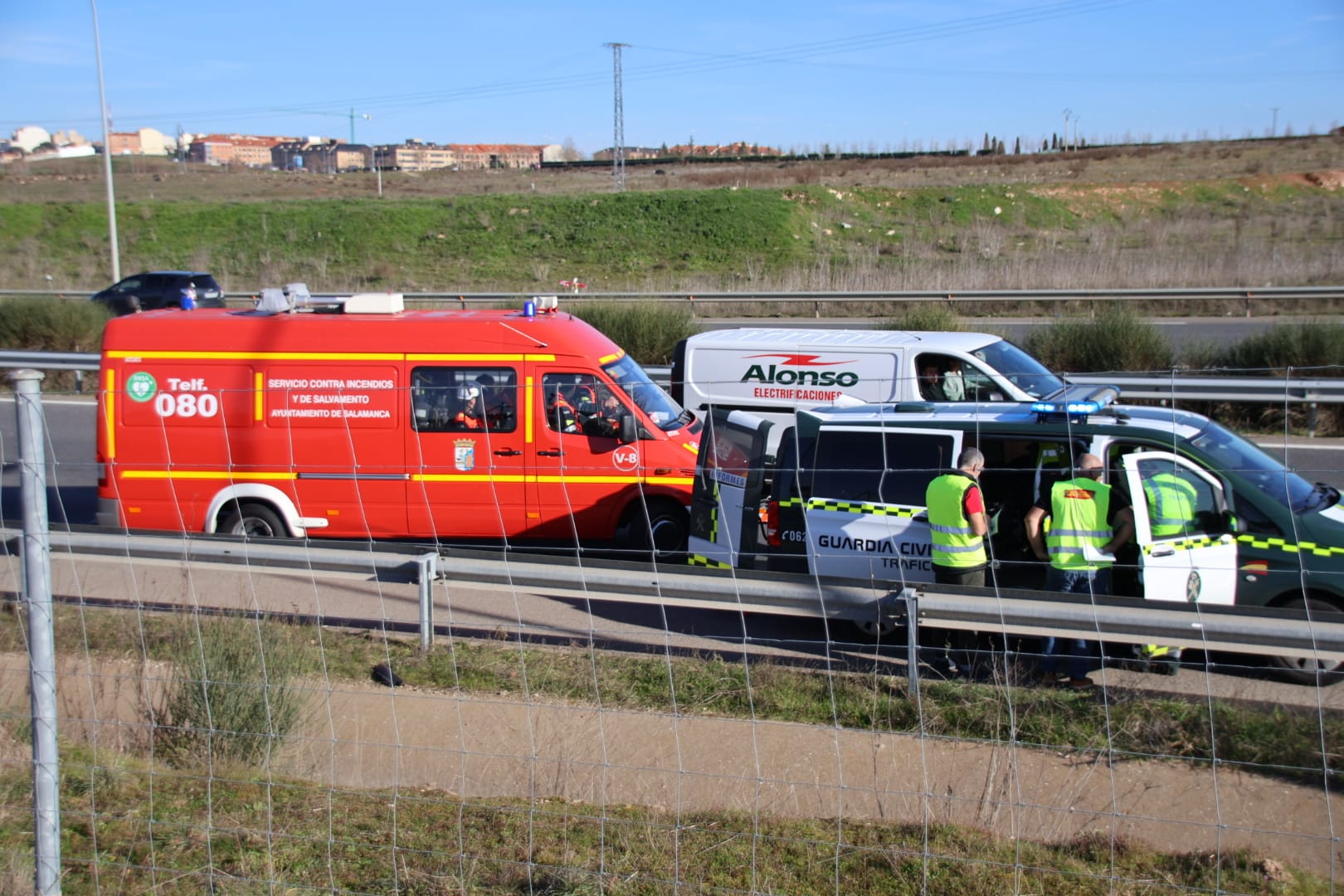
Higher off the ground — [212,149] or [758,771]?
[212,149]

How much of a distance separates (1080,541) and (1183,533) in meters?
0.68

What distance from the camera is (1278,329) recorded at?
51.5 ft

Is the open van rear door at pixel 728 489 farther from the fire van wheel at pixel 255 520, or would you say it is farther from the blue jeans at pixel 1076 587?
the fire van wheel at pixel 255 520

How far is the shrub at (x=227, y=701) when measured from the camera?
5.18m

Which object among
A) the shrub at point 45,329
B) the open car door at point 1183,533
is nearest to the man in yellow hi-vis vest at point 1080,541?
→ the open car door at point 1183,533

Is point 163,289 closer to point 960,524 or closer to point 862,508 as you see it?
point 862,508

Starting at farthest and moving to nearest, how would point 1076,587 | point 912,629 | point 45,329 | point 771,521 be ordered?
point 45,329 → point 771,521 → point 1076,587 → point 912,629

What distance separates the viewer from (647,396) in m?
9.63

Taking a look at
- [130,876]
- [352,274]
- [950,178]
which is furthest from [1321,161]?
[130,876]

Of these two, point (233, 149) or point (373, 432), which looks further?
point (233, 149)

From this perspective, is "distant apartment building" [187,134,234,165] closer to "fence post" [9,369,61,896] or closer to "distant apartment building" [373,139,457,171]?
"distant apartment building" [373,139,457,171]

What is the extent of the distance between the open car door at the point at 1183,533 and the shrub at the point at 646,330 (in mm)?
12356

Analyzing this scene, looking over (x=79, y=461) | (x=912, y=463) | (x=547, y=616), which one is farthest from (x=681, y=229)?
(x=912, y=463)

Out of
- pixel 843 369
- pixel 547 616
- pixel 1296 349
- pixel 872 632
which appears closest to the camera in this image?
pixel 872 632
